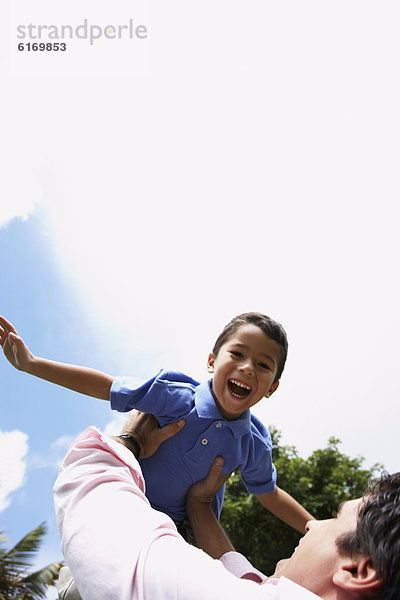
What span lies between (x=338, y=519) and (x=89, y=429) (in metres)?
0.66

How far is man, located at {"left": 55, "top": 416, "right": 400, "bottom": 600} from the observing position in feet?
3.12

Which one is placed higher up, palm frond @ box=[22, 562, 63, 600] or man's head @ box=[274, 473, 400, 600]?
man's head @ box=[274, 473, 400, 600]

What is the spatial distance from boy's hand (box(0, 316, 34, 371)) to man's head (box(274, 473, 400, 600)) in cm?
191

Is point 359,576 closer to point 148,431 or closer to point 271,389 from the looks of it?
point 148,431

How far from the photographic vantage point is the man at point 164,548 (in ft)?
3.12

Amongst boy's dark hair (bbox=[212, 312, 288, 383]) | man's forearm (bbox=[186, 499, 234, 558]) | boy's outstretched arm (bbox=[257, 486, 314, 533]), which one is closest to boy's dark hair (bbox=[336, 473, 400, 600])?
man's forearm (bbox=[186, 499, 234, 558])

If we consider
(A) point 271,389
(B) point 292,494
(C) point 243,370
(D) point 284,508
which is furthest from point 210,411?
(B) point 292,494

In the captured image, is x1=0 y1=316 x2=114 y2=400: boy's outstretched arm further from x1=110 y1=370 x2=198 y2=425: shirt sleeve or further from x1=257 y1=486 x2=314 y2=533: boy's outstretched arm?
x1=257 y1=486 x2=314 y2=533: boy's outstretched arm

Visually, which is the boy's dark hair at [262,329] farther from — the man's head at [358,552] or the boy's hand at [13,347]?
the man's head at [358,552]

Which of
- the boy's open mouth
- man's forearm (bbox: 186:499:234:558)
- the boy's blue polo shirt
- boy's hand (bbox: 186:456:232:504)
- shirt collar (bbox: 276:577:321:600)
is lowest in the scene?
man's forearm (bbox: 186:499:234:558)

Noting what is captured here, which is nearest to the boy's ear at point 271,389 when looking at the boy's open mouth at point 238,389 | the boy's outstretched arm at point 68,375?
the boy's open mouth at point 238,389

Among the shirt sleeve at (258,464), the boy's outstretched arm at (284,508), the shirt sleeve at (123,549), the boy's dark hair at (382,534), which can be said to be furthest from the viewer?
the boy's outstretched arm at (284,508)

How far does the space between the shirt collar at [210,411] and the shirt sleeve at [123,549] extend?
57.5 inches

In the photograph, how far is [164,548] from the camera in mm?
988
